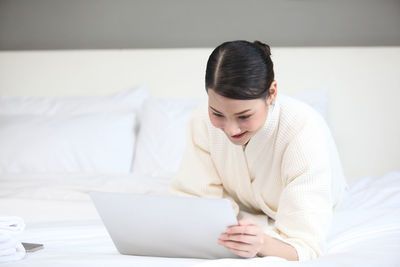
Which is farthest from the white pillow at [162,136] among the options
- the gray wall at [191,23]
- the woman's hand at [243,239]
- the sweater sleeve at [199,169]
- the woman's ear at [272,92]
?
the woman's hand at [243,239]

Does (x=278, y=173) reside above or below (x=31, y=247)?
above

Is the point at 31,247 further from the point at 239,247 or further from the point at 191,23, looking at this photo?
the point at 191,23

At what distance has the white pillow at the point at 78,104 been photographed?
3051mm

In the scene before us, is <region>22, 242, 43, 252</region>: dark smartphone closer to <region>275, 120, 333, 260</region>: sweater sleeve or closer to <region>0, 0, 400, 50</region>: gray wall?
<region>275, 120, 333, 260</region>: sweater sleeve

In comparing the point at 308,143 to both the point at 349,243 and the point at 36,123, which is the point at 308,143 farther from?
the point at 36,123

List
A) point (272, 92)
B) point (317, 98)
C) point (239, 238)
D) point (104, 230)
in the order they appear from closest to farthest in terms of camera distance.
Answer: point (239, 238), point (272, 92), point (104, 230), point (317, 98)

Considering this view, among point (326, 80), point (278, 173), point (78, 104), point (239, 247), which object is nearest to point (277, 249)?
point (239, 247)

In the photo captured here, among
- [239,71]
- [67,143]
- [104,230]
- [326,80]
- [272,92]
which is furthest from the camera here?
[326,80]

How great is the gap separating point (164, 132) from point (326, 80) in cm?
87

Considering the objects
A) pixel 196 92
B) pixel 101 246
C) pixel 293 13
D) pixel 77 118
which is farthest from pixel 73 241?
pixel 293 13

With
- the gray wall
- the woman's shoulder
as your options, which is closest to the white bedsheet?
the woman's shoulder

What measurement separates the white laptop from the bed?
66 centimetres

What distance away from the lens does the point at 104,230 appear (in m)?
1.71

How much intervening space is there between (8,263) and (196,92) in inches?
76.3
